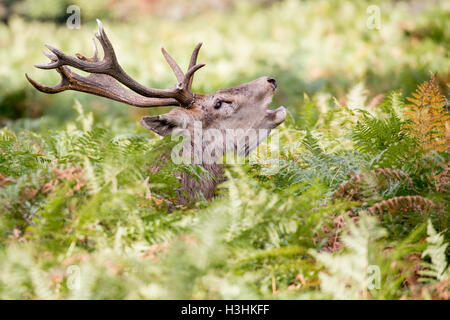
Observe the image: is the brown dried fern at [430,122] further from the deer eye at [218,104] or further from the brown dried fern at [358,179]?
the deer eye at [218,104]

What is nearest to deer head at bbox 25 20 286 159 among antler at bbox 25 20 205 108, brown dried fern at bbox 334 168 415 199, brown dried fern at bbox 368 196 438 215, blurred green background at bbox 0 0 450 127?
antler at bbox 25 20 205 108

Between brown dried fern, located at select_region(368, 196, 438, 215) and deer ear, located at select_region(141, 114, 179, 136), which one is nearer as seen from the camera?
brown dried fern, located at select_region(368, 196, 438, 215)

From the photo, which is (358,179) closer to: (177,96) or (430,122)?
(430,122)

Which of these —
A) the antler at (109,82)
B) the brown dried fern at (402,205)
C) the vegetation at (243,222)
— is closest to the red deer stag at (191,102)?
the antler at (109,82)

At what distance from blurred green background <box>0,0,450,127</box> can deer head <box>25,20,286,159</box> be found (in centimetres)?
237

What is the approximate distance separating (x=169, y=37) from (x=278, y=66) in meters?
4.96

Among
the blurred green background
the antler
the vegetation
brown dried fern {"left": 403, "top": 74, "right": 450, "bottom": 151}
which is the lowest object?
the vegetation

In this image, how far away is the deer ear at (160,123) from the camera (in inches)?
180

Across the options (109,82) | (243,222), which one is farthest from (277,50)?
(243,222)

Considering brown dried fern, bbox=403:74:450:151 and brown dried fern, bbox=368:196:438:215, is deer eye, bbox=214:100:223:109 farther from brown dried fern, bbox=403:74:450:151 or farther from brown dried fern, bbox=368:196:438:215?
brown dried fern, bbox=368:196:438:215

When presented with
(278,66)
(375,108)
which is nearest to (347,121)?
(375,108)

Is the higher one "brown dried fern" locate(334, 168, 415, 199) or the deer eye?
the deer eye

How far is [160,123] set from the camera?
15.3ft

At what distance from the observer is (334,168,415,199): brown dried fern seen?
365 centimetres
